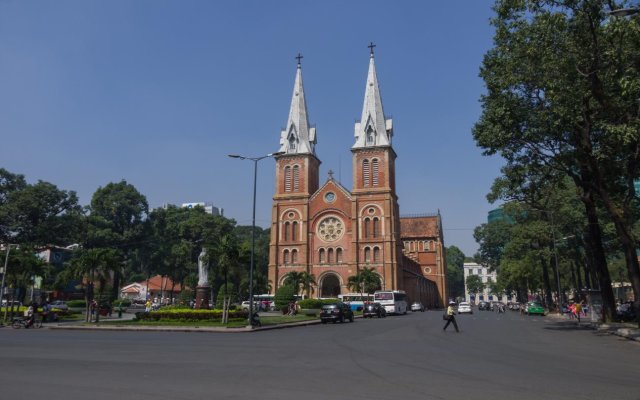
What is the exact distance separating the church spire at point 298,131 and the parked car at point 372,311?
30.6 metres

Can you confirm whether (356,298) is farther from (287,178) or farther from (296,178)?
(287,178)

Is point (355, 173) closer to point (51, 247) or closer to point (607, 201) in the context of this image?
point (51, 247)

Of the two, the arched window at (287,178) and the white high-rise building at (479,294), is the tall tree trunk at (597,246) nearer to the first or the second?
the arched window at (287,178)

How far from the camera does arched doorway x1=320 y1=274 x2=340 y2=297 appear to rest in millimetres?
67125

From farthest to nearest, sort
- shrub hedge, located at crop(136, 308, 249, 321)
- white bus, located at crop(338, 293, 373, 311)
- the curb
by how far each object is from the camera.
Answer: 1. white bus, located at crop(338, 293, 373, 311)
2. shrub hedge, located at crop(136, 308, 249, 321)
3. the curb

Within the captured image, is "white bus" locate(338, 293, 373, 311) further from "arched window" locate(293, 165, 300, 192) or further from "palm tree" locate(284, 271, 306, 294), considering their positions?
"arched window" locate(293, 165, 300, 192)

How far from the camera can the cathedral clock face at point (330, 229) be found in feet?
224

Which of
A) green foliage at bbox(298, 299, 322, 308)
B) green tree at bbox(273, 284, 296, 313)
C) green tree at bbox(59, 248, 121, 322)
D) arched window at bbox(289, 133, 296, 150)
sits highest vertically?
arched window at bbox(289, 133, 296, 150)

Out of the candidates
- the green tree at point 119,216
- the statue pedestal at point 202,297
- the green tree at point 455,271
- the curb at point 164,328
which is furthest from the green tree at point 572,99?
the green tree at point 455,271

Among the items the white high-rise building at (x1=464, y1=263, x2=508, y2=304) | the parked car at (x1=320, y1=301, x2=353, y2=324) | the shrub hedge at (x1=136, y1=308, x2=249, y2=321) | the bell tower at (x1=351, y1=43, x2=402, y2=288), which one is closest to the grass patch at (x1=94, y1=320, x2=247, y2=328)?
the shrub hedge at (x1=136, y1=308, x2=249, y2=321)

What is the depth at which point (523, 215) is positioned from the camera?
2132 inches

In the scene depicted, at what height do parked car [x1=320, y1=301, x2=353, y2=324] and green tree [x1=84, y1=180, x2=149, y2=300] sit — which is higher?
green tree [x1=84, y1=180, x2=149, y2=300]

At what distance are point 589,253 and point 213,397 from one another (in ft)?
137

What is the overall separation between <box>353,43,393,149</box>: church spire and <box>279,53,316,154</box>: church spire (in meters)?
6.93
